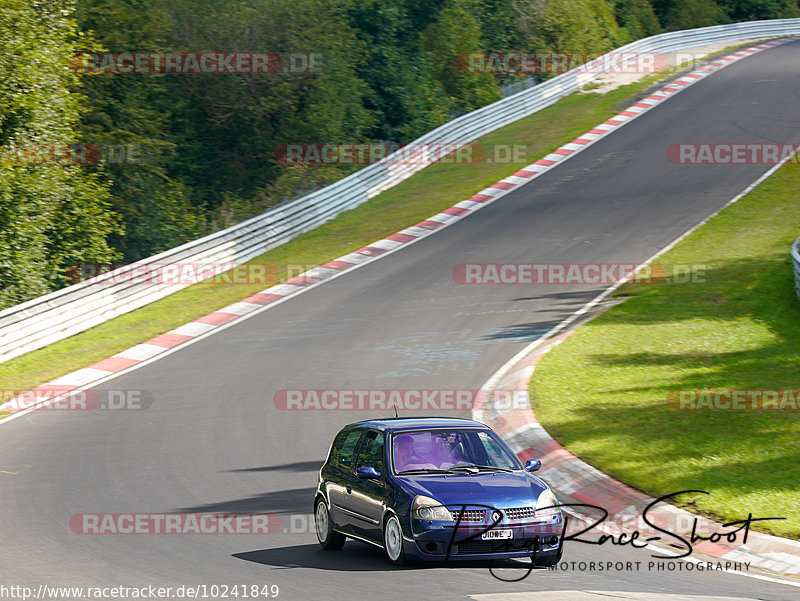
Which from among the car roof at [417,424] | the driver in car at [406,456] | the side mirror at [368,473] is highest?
the car roof at [417,424]

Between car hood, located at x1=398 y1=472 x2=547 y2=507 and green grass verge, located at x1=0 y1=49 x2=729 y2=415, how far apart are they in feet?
39.6

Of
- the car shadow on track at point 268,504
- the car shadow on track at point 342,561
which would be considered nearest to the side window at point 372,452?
the car shadow on track at point 342,561

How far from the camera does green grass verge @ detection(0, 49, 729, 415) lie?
2134cm

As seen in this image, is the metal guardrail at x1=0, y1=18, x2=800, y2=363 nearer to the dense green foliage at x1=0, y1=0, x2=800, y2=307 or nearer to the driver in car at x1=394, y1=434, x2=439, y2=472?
the dense green foliage at x1=0, y1=0, x2=800, y2=307

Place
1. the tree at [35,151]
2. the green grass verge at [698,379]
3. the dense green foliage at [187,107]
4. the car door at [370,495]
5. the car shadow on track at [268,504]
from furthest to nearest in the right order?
the dense green foliage at [187,107] < the tree at [35,151] < the green grass verge at [698,379] < the car shadow on track at [268,504] < the car door at [370,495]

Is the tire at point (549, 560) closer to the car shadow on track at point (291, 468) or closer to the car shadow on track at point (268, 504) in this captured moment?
the car shadow on track at point (268, 504)

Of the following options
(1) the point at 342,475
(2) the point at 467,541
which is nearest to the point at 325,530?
(1) the point at 342,475

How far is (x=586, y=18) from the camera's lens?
53.7m

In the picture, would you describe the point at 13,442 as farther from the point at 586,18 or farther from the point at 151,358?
the point at 586,18

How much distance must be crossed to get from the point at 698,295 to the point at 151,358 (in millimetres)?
11633

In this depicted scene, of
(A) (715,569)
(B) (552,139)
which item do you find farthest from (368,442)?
(B) (552,139)

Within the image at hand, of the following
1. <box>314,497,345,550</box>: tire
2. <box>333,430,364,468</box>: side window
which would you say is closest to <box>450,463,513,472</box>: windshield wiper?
<box>333,430,364,468</box>: side window

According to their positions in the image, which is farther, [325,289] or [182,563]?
[325,289]

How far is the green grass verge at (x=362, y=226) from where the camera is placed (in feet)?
70.0
